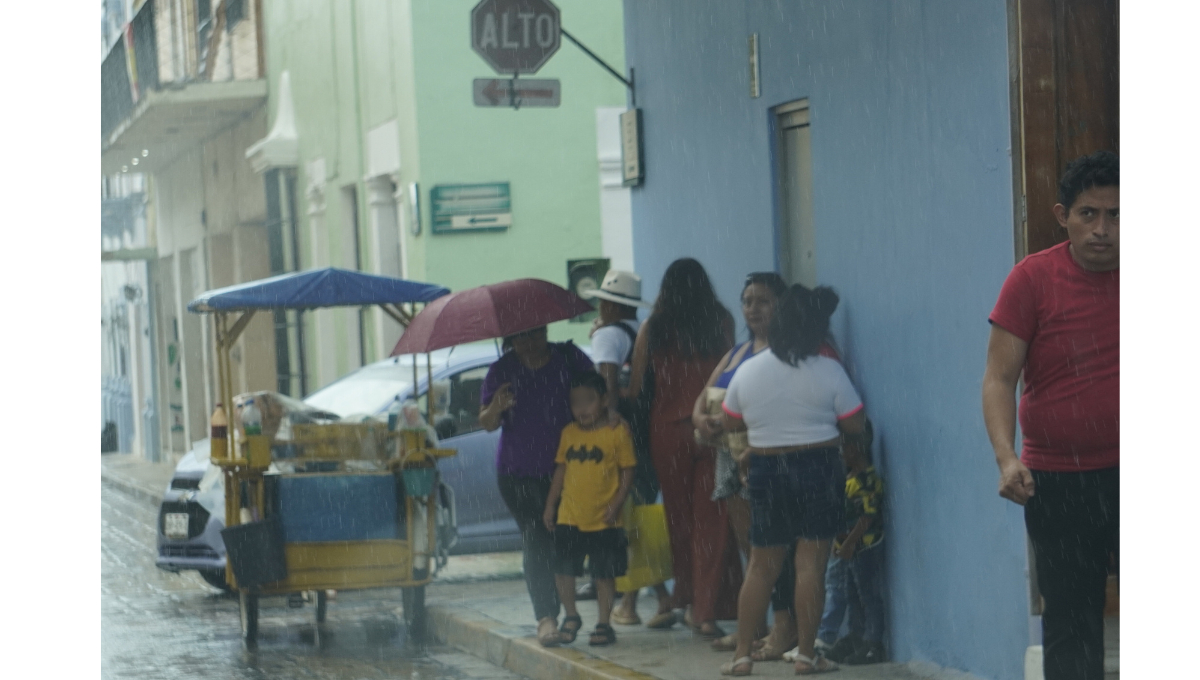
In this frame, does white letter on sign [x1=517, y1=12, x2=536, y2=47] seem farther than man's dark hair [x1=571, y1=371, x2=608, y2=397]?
Yes

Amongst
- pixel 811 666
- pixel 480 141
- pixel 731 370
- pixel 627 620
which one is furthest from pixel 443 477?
pixel 480 141

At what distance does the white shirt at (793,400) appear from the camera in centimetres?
683

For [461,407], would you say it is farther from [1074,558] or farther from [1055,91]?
[1074,558]

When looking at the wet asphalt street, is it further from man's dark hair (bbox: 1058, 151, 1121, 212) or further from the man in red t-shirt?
man's dark hair (bbox: 1058, 151, 1121, 212)

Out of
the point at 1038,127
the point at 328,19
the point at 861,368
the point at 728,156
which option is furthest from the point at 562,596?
the point at 328,19

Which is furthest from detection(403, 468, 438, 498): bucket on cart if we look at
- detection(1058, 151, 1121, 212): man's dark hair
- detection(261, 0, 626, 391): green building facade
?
detection(261, 0, 626, 391): green building facade

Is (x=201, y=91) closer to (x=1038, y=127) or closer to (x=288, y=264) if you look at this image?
(x=288, y=264)

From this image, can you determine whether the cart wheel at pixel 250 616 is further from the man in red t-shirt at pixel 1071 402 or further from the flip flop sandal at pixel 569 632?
the man in red t-shirt at pixel 1071 402

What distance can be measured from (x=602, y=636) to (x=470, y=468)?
3.06m

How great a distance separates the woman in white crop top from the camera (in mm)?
6828

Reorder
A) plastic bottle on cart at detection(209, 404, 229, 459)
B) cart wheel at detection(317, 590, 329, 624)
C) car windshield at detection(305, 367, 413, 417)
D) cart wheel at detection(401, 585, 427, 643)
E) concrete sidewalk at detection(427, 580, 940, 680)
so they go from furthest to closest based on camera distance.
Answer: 1. car windshield at detection(305, 367, 413, 417)
2. cart wheel at detection(317, 590, 329, 624)
3. cart wheel at detection(401, 585, 427, 643)
4. plastic bottle on cart at detection(209, 404, 229, 459)
5. concrete sidewalk at detection(427, 580, 940, 680)

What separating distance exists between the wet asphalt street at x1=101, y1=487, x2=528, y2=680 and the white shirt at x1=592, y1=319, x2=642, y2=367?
5.20ft

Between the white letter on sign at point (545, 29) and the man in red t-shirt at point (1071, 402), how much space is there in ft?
18.0

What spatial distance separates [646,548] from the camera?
813 cm
